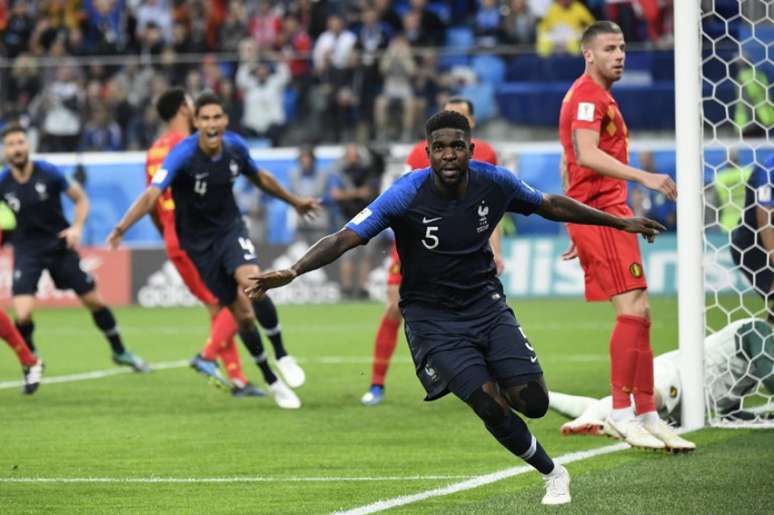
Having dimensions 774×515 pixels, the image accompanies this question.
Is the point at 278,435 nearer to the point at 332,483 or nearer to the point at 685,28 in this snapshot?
the point at 332,483

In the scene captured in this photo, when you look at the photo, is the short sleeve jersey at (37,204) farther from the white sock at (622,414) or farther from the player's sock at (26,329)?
the white sock at (622,414)

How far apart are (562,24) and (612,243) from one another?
52.4 ft

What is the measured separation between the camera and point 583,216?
7.24 meters

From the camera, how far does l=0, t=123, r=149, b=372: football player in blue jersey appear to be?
533 inches

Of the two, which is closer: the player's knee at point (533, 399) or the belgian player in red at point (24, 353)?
the player's knee at point (533, 399)

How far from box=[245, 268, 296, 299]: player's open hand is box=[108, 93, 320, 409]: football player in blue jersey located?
15.4ft

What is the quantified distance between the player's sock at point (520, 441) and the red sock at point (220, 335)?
5582 mm

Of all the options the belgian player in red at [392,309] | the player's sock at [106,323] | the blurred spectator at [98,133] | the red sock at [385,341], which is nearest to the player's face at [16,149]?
the player's sock at [106,323]

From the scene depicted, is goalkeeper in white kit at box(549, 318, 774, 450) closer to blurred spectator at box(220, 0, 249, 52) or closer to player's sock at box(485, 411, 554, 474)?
player's sock at box(485, 411, 554, 474)

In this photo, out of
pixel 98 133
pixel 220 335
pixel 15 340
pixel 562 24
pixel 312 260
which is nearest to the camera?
pixel 312 260

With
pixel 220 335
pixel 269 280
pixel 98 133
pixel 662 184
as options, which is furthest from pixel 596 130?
pixel 98 133

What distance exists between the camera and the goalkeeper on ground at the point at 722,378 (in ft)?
31.1

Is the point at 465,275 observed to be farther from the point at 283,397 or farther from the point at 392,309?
the point at 283,397

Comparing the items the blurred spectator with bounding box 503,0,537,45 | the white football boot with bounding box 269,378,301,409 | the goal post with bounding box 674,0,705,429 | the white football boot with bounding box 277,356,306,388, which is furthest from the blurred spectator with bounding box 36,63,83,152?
the goal post with bounding box 674,0,705,429
